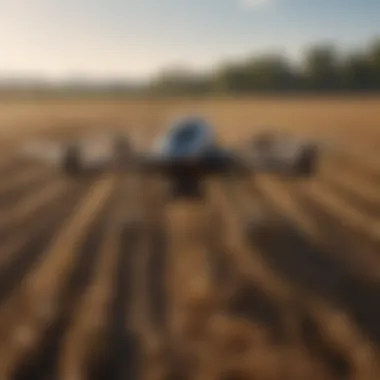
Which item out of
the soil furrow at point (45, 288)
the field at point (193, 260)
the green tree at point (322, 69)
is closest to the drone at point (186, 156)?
the field at point (193, 260)

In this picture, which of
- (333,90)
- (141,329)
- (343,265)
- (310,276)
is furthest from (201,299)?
(333,90)

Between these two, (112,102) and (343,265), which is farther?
(343,265)

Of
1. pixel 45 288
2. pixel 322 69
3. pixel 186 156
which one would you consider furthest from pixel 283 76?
pixel 45 288

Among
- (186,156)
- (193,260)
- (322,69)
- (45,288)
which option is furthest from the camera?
(186,156)

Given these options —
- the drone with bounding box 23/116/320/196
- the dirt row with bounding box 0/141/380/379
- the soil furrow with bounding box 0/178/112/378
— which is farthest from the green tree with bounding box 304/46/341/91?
the soil furrow with bounding box 0/178/112/378

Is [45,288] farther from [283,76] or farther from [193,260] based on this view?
[283,76]

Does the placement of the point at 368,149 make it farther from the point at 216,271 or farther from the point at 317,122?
the point at 216,271

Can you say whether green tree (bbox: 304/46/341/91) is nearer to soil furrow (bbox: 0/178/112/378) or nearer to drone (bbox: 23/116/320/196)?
drone (bbox: 23/116/320/196)
